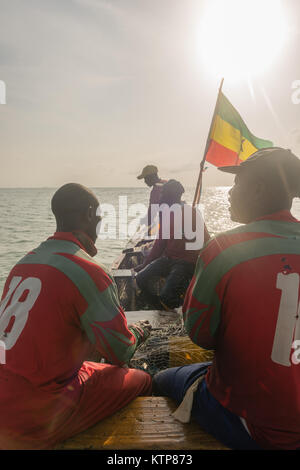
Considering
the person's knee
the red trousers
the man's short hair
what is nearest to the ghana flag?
the man's short hair

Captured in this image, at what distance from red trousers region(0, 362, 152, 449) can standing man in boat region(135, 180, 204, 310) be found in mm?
2556

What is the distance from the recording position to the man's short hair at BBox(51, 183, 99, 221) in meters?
1.84

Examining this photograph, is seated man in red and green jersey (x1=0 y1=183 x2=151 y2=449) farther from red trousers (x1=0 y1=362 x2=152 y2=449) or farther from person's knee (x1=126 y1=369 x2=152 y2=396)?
person's knee (x1=126 y1=369 x2=152 y2=396)

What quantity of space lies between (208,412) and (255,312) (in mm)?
703

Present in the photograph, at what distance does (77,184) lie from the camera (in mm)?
1921

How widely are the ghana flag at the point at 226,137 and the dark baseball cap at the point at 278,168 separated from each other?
15.5ft

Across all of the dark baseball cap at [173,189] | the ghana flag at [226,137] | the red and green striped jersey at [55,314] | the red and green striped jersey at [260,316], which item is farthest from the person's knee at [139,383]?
the ghana flag at [226,137]

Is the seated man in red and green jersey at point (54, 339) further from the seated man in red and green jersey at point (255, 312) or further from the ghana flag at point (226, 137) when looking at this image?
the ghana flag at point (226, 137)

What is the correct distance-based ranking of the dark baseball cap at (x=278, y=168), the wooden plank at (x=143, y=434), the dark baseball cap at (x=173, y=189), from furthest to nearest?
the dark baseball cap at (x=173, y=189)
the wooden plank at (x=143, y=434)
the dark baseball cap at (x=278, y=168)

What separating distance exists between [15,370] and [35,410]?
0.77 feet

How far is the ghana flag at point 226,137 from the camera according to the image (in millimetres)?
6031

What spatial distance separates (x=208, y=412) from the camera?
5.32ft

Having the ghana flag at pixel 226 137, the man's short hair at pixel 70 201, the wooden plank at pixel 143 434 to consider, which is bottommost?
the wooden plank at pixel 143 434
